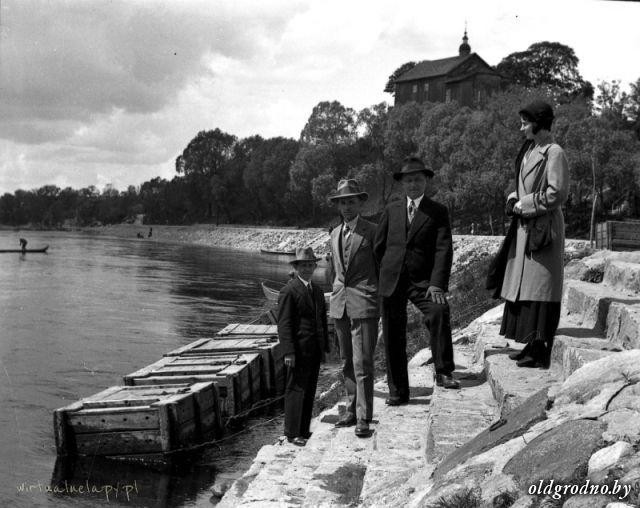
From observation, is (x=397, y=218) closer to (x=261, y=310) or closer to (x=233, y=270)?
(x=261, y=310)

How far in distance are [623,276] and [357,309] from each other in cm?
322

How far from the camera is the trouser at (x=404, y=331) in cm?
639

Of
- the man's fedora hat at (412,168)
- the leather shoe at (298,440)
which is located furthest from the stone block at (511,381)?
the leather shoe at (298,440)

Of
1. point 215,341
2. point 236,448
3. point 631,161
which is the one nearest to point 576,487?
point 236,448

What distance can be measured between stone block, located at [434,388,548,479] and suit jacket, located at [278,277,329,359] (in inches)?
119

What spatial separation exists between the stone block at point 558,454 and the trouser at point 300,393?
3.99m

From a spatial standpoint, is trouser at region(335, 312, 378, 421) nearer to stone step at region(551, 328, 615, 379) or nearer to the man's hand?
the man's hand

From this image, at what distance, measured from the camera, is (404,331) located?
22.0ft

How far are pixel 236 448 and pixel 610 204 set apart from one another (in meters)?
49.9

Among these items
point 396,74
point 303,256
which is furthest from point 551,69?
point 303,256

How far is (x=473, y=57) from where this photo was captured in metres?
88.9

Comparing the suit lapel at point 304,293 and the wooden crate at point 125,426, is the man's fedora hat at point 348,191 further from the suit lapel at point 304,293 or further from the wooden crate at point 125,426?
the wooden crate at point 125,426

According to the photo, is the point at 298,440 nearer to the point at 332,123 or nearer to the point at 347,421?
the point at 347,421

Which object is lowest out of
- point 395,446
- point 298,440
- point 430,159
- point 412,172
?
point 298,440
